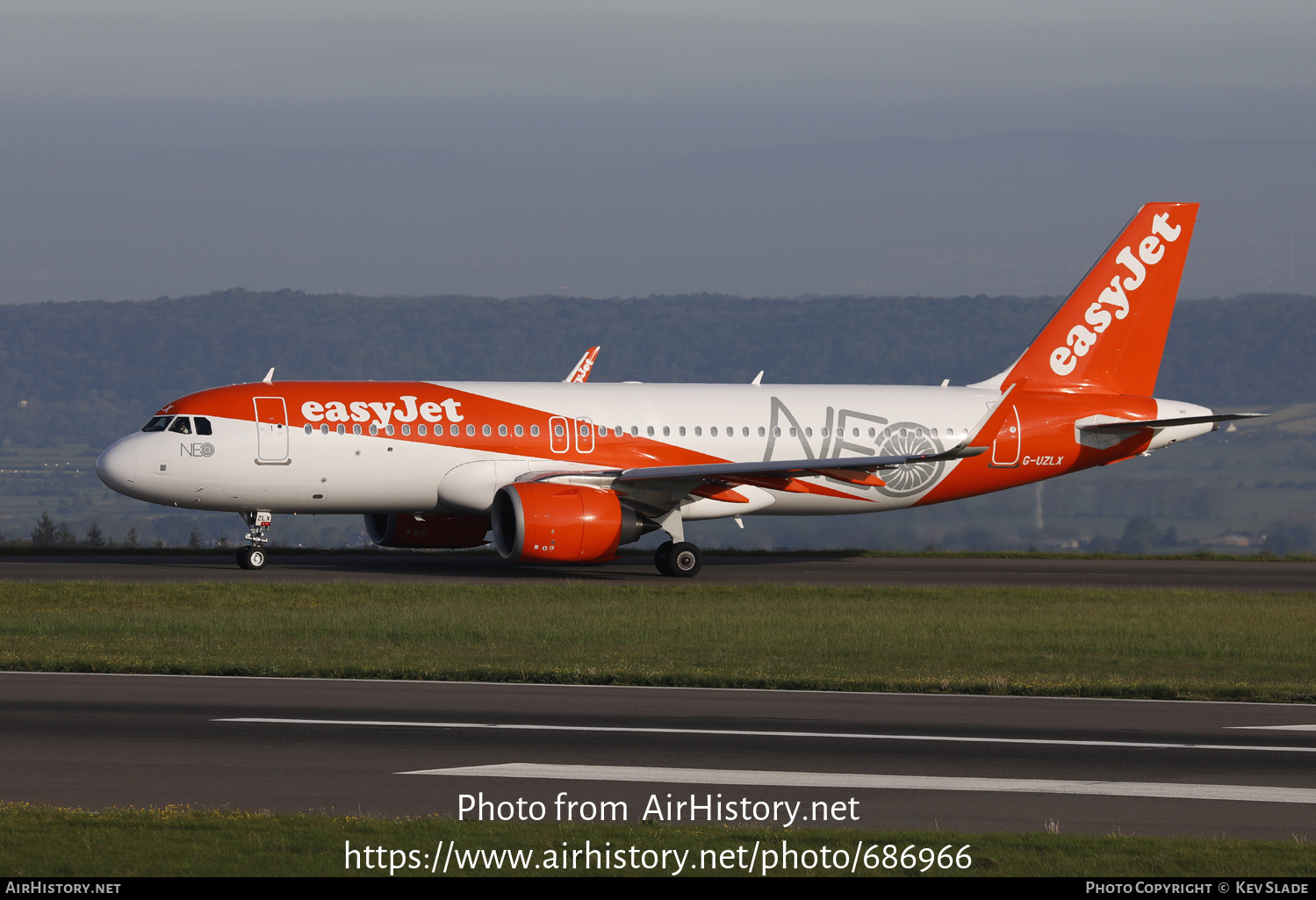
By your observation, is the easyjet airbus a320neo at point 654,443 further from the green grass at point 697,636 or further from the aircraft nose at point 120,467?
the green grass at point 697,636

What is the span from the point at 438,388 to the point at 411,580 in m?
4.97

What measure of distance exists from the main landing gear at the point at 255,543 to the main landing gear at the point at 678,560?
833 cm

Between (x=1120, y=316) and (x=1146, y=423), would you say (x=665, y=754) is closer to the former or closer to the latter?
(x=1146, y=423)

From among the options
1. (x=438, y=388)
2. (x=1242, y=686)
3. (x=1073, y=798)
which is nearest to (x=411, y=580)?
(x=438, y=388)

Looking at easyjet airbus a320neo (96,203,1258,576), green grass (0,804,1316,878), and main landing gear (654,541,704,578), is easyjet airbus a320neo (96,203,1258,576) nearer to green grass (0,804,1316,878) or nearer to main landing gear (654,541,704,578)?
main landing gear (654,541,704,578)

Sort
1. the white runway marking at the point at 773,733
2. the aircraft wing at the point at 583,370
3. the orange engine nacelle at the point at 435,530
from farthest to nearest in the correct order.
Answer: the aircraft wing at the point at 583,370 < the orange engine nacelle at the point at 435,530 < the white runway marking at the point at 773,733

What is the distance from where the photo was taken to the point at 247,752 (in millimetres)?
14047

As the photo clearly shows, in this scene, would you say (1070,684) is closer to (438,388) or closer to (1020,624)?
(1020,624)

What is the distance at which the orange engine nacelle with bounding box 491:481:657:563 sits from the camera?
32312mm

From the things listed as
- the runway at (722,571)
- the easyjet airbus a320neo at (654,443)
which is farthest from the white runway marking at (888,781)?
the easyjet airbus a320neo at (654,443)

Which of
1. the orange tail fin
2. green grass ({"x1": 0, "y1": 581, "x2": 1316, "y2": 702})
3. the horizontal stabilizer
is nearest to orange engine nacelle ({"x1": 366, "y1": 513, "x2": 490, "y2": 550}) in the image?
green grass ({"x1": 0, "y1": 581, "x2": 1316, "y2": 702})

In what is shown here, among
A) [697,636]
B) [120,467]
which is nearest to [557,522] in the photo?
[120,467]

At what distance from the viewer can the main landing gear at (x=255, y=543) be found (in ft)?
114

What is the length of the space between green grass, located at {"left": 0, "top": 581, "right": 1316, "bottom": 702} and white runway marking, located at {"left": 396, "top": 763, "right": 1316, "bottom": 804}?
18.6 ft
